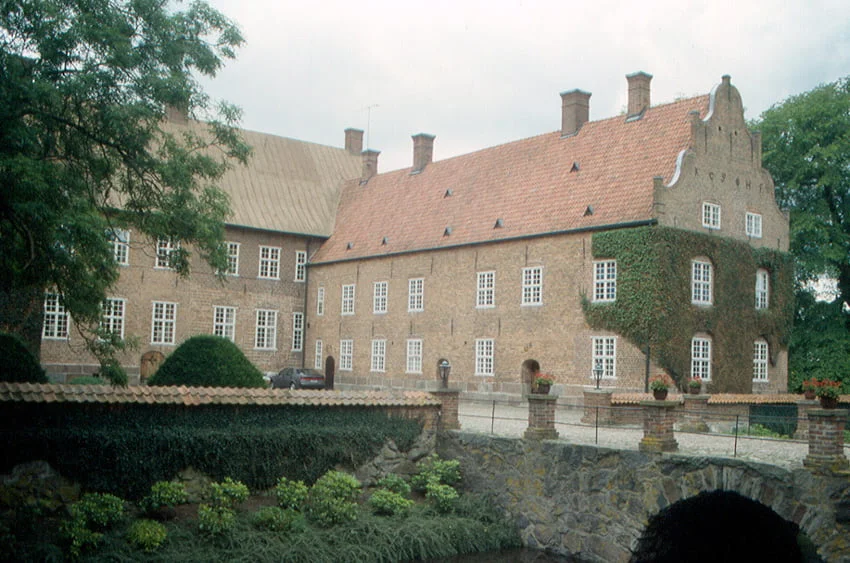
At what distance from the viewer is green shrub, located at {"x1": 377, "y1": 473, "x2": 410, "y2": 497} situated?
1599 centimetres

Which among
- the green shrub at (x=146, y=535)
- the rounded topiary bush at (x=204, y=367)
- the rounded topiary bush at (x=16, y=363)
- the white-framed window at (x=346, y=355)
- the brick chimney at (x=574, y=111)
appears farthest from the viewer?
the white-framed window at (x=346, y=355)

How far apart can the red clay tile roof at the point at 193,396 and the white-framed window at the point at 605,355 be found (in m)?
9.50

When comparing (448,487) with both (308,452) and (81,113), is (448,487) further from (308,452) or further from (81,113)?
(81,113)

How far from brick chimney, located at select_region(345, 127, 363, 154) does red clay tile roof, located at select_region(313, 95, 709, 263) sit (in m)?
5.59

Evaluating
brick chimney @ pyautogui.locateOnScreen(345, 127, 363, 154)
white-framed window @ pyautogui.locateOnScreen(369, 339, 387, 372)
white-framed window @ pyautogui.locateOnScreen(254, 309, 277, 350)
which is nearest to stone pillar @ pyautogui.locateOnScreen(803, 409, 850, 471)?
white-framed window @ pyautogui.locateOnScreen(369, 339, 387, 372)

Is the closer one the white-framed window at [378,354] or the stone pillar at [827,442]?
the stone pillar at [827,442]

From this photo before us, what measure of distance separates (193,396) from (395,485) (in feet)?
13.3

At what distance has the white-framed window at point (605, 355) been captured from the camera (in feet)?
85.0

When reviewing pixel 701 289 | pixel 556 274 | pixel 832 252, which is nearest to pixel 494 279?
pixel 556 274

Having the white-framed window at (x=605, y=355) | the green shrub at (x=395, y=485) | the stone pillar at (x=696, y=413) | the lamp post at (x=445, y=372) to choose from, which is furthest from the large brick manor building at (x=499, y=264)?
the green shrub at (x=395, y=485)

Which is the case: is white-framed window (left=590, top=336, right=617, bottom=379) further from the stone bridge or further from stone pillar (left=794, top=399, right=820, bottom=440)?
the stone bridge

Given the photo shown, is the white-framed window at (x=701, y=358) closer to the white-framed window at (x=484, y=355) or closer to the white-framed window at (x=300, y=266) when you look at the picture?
the white-framed window at (x=484, y=355)

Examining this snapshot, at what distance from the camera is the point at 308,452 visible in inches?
621

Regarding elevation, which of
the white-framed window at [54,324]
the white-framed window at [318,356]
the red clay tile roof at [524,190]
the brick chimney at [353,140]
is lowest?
the white-framed window at [318,356]
